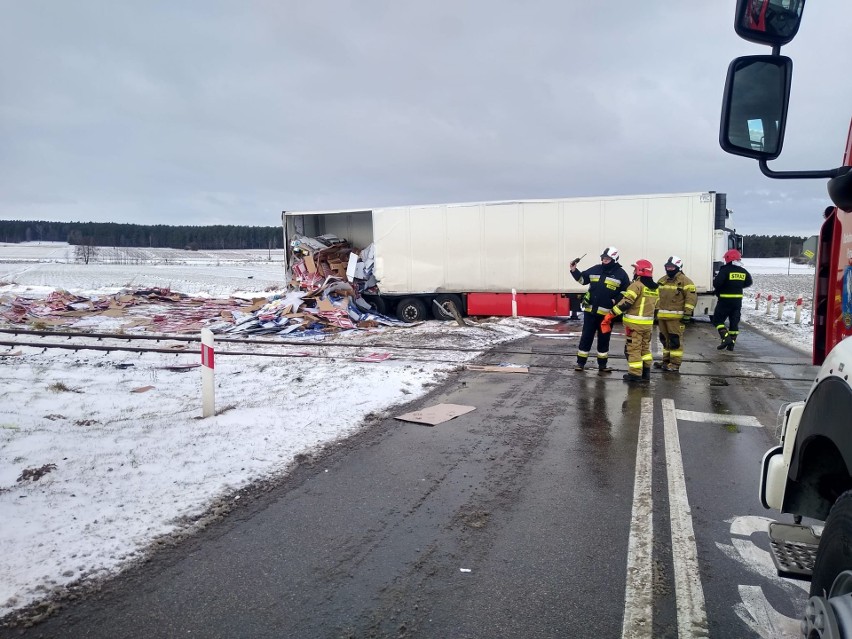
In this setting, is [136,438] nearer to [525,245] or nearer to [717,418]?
[717,418]

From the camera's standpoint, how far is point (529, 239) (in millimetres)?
16469

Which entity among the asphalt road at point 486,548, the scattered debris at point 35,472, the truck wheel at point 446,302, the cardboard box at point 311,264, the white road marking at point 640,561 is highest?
the cardboard box at point 311,264

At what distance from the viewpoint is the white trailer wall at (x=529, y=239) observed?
49.8ft

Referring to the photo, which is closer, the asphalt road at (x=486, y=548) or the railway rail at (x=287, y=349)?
the asphalt road at (x=486, y=548)

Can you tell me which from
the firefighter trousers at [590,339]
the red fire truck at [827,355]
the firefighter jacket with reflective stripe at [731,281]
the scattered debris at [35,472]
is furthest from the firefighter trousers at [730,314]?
the scattered debris at [35,472]

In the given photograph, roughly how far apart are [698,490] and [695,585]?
5.03ft

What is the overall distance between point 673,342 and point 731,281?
3601mm

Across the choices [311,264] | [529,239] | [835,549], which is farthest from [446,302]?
[835,549]

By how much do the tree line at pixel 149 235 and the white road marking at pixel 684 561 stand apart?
11894 centimetres

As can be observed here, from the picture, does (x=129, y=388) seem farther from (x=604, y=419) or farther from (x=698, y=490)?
(x=698, y=490)

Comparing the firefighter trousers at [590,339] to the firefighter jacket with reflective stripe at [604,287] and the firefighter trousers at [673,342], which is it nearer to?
the firefighter jacket with reflective stripe at [604,287]

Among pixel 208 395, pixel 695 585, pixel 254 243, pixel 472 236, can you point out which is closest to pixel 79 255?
pixel 254 243

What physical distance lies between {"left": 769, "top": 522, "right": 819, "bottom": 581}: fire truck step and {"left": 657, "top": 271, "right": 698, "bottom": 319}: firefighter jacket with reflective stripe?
760 cm

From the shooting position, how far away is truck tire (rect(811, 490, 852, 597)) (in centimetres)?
169
